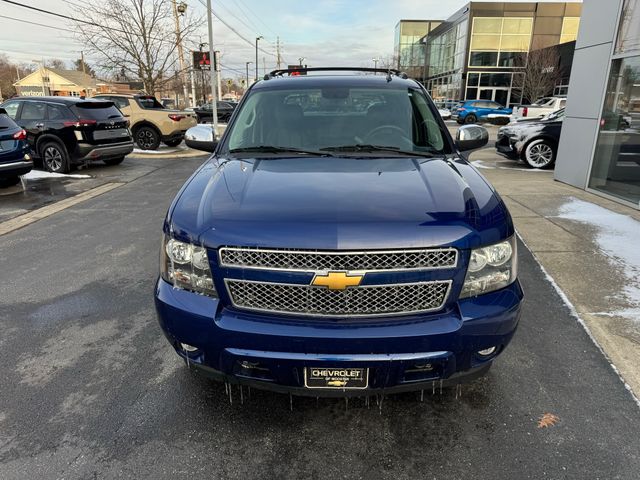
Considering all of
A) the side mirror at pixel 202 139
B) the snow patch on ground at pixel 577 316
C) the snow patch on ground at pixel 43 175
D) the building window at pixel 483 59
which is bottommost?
the snow patch on ground at pixel 43 175

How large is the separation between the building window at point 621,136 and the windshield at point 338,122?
19.0 feet

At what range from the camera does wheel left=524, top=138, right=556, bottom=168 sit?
1165 centimetres

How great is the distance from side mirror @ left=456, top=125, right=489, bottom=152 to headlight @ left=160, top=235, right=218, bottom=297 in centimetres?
267

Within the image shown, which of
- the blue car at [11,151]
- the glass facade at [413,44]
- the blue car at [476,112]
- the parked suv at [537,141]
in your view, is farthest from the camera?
the glass facade at [413,44]

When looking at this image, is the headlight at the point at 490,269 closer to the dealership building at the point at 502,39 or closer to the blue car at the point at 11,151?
the blue car at the point at 11,151

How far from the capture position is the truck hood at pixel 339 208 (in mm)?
2107

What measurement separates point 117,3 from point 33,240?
1769cm

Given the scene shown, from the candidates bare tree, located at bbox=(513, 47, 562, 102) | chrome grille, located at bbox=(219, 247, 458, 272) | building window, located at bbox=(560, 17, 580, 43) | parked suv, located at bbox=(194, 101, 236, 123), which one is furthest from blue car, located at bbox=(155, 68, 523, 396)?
building window, located at bbox=(560, 17, 580, 43)

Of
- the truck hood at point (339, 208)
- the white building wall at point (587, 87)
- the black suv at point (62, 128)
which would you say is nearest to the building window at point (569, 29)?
the white building wall at point (587, 87)

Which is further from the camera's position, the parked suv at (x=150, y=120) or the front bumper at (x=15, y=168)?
the parked suv at (x=150, y=120)

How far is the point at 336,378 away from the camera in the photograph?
85.1 inches

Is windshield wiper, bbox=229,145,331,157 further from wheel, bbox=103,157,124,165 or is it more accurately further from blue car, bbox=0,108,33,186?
wheel, bbox=103,157,124,165

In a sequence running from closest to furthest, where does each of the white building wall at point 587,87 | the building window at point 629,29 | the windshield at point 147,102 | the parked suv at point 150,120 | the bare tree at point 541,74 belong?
the building window at point 629,29 < the white building wall at point 587,87 < the parked suv at point 150,120 < the windshield at point 147,102 < the bare tree at point 541,74

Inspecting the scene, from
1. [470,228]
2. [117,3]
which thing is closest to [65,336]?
[470,228]
